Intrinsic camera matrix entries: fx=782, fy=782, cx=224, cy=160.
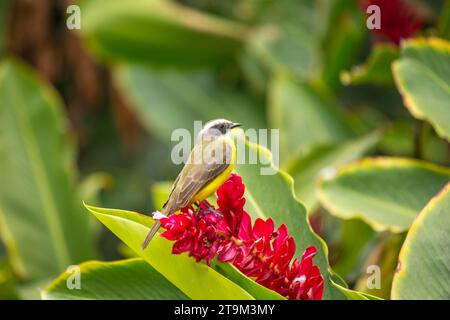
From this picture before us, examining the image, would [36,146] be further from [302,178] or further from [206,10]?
[206,10]

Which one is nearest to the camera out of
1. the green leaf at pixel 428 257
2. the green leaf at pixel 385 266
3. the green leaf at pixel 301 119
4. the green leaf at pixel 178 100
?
Answer: the green leaf at pixel 428 257

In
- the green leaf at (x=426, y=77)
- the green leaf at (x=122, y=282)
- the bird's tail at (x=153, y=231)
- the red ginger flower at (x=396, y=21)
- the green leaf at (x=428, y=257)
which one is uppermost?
the red ginger flower at (x=396, y=21)

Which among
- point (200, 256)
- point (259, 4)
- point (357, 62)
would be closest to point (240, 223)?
point (200, 256)

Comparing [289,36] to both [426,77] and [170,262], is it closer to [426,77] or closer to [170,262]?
[426,77]

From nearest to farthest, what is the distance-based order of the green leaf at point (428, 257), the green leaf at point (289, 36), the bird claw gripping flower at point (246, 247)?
the bird claw gripping flower at point (246, 247) → the green leaf at point (428, 257) → the green leaf at point (289, 36)

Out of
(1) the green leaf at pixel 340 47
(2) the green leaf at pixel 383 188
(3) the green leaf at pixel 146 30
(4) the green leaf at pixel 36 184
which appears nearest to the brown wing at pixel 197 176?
(2) the green leaf at pixel 383 188

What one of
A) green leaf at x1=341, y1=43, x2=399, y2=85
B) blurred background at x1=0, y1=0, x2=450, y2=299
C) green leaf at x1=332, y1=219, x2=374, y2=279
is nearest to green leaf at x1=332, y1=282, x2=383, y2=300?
blurred background at x1=0, y1=0, x2=450, y2=299

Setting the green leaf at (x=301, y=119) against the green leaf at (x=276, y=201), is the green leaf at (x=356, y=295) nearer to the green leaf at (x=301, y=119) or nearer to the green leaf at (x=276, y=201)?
the green leaf at (x=276, y=201)
